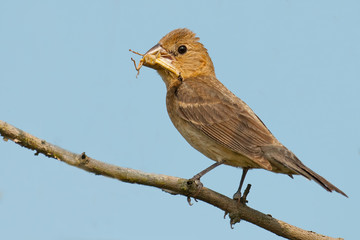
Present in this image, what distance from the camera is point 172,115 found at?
249 inches

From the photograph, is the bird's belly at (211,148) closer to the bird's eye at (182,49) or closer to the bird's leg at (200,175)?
the bird's leg at (200,175)

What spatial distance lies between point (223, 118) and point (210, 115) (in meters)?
0.16

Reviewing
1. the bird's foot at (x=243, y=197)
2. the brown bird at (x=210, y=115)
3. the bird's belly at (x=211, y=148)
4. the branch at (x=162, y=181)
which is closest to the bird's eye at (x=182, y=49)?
the brown bird at (x=210, y=115)

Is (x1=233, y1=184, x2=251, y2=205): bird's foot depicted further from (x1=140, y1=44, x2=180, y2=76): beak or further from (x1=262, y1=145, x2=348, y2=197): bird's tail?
(x1=140, y1=44, x2=180, y2=76): beak

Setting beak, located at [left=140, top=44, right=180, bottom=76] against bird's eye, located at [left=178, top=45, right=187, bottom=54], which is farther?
bird's eye, located at [left=178, top=45, right=187, bottom=54]

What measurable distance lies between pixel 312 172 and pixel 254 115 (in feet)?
4.68

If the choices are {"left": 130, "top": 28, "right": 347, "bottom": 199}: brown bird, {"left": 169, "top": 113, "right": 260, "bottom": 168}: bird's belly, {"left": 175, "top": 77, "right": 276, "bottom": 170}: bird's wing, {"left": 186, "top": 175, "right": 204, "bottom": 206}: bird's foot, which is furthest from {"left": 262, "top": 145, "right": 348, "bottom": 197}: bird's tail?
{"left": 186, "top": 175, "right": 204, "bottom": 206}: bird's foot

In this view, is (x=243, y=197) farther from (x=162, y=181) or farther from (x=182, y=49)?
→ (x=182, y=49)

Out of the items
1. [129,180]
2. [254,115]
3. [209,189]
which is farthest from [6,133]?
[254,115]

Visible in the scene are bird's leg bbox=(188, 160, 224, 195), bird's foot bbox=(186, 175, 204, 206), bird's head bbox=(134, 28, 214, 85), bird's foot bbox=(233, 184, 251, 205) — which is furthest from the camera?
bird's head bbox=(134, 28, 214, 85)

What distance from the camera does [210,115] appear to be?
6.16 m

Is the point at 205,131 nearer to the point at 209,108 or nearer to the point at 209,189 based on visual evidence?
the point at 209,108

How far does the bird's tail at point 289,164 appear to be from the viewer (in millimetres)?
5031

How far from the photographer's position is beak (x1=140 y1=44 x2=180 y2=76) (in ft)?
21.5
